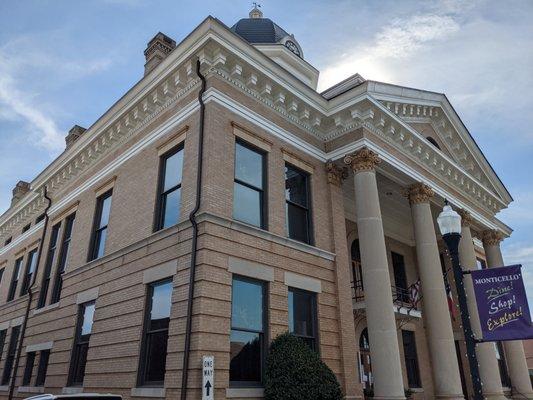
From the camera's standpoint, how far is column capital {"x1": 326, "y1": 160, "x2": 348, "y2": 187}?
15.3 meters

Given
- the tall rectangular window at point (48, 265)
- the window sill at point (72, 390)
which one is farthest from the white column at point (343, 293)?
the tall rectangular window at point (48, 265)

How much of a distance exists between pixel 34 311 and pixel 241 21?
18.0 m

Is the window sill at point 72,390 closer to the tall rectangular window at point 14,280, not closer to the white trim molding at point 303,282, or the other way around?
the white trim molding at point 303,282

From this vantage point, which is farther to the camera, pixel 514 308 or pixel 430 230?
pixel 430 230

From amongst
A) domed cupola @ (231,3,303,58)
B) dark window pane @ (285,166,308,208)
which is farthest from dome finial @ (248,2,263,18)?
dark window pane @ (285,166,308,208)

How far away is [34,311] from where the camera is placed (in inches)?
722

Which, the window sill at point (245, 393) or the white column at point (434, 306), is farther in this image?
the white column at point (434, 306)

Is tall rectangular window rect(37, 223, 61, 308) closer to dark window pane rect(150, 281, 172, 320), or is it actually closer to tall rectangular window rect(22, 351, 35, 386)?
tall rectangular window rect(22, 351, 35, 386)

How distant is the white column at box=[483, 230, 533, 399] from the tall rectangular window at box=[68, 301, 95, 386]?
720 inches

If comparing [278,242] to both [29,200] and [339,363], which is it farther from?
[29,200]

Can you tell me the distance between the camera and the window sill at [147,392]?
399 inches

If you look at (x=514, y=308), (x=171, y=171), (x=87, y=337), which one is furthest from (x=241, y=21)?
(x=514, y=308)

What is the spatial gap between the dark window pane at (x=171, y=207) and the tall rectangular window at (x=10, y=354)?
12.3 m

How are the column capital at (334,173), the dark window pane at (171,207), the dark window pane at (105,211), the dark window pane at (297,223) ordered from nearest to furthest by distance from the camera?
1. the dark window pane at (171,207)
2. the dark window pane at (297,223)
3. the column capital at (334,173)
4. the dark window pane at (105,211)
